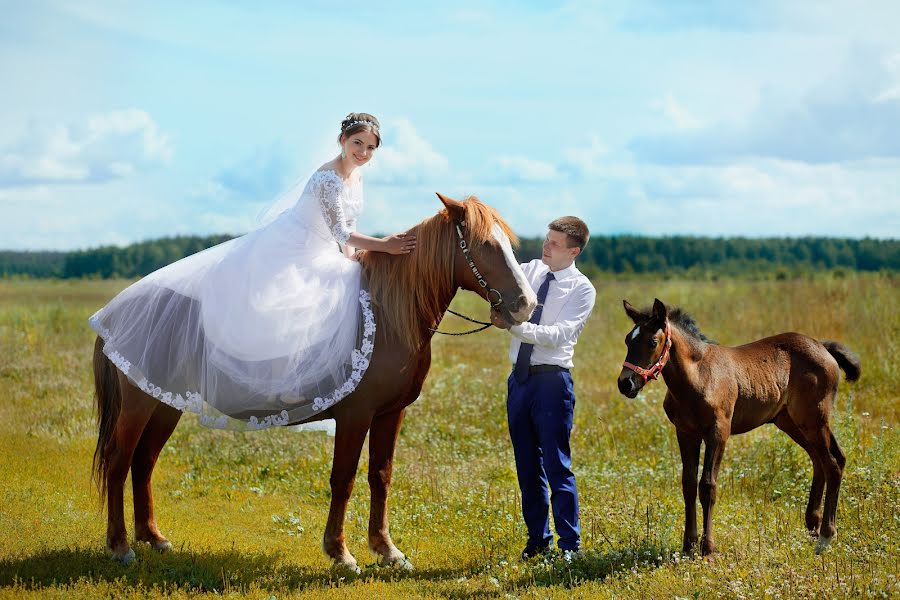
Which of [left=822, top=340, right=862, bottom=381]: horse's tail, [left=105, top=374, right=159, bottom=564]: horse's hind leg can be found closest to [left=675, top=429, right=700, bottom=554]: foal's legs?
[left=822, top=340, right=862, bottom=381]: horse's tail

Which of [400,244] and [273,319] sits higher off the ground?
[400,244]

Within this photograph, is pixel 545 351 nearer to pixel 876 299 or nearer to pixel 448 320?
pixel 876 299

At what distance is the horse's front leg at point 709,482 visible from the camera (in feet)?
20.6

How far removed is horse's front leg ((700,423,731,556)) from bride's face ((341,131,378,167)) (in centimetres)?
336

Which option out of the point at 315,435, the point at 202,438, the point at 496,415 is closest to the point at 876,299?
the point at 496,415

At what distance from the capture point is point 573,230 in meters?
6.27

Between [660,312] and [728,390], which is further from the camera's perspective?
[728,390]

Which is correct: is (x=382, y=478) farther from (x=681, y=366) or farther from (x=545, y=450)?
(x=681, y=366)

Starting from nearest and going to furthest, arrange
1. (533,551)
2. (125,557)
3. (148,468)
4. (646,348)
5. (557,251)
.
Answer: (646,348) → (557,251) → (125,557) → (533,551) → (148,468)

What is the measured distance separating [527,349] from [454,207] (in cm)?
123

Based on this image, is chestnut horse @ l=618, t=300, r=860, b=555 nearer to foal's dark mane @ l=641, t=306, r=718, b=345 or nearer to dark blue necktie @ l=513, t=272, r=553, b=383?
foal's dark mane @ l=641, t=306, r=718, b=345

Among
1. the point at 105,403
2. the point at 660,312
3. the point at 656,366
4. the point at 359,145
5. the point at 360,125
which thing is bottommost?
the point at 105,403

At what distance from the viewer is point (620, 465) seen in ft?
33.2

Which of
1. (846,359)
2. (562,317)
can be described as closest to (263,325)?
(562,317)
